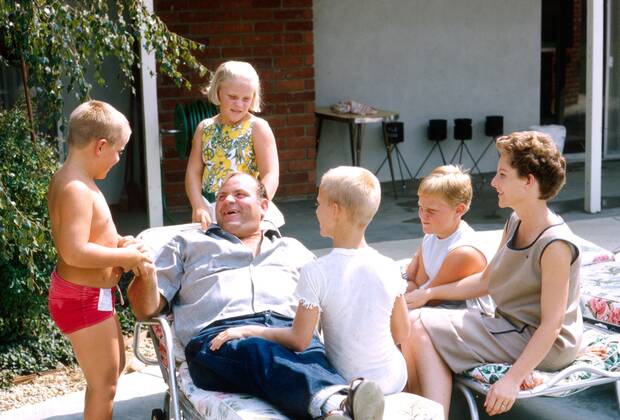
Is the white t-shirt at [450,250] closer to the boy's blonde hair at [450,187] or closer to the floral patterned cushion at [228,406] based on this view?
the boy's blonde hair at [450,187]

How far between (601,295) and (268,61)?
5012mm

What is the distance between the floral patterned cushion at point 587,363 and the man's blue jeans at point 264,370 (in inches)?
25.6

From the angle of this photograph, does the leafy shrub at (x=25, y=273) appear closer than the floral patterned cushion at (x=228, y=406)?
No

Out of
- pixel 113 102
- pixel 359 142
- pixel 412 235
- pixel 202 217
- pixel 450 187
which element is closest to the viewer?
pixel 450 187

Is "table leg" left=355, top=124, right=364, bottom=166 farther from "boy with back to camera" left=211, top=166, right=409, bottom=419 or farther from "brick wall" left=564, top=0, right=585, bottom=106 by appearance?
"boy with back to camera" left=211, top=166, right=409, bottom=419

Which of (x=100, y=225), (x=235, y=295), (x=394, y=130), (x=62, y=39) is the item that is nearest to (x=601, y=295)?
(x=235, y=295)

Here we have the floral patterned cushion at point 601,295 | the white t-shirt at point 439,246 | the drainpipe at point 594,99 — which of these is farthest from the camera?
the drainpipe at point 594,99

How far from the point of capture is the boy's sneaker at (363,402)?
317 centimetres

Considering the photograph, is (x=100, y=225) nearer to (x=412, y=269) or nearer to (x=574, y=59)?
(x=412, y=269)

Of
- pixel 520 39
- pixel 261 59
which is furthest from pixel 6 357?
pixel 520 39

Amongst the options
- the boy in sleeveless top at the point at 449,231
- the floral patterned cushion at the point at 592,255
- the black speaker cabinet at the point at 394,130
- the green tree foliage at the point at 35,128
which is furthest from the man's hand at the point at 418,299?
the black speaker cabinet at the point at 394,130

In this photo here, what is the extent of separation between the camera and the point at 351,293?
11.5 feet

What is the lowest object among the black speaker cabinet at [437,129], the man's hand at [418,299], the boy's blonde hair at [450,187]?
the man's hand at [418,299]

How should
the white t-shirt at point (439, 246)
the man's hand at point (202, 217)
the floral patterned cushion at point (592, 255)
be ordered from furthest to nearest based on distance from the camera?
the floral patterned cushion at point (592, 255), the man's hand at point (202, 217), the white t-shirt at point (439, 246)
